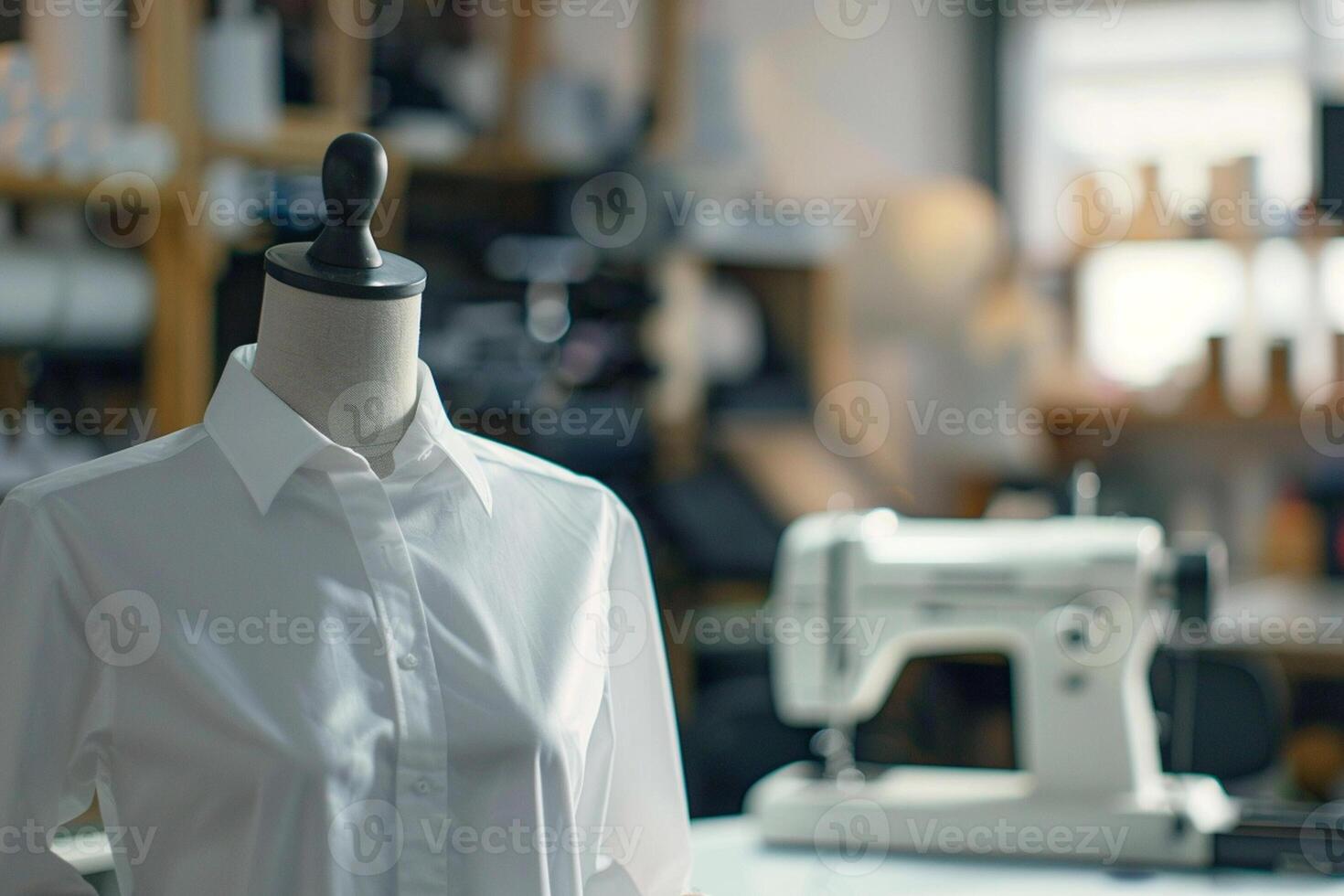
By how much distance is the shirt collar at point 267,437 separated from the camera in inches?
37.6

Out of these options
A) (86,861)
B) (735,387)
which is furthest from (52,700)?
(735,387)

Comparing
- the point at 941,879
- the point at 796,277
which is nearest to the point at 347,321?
the point at 941,879

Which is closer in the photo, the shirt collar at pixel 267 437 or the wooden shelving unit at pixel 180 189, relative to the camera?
the shirt collar at pixel 267 437

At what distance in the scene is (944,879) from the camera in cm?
155

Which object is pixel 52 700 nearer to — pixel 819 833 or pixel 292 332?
pixel 292 332

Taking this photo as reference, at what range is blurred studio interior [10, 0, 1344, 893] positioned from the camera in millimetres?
2469

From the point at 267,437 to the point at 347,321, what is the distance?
9 centimetres

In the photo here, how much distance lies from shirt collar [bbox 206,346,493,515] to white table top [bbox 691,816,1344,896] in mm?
676

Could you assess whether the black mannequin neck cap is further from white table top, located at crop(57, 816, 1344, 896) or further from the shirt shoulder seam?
white table top, located at crop(57, 816, 1344, 896)

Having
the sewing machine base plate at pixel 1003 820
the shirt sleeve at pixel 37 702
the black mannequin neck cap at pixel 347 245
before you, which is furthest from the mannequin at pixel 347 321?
the sewing machine base plate at pixel 1003 820

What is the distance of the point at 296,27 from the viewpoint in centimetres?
276

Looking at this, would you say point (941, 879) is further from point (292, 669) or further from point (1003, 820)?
point (292, 669)

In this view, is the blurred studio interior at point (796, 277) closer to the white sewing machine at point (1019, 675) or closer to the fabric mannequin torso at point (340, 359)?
the white sewing machine at point (1019, 675)

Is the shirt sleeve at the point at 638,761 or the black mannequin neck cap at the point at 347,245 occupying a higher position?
the black mannequin neck cap at the point at 347,245
